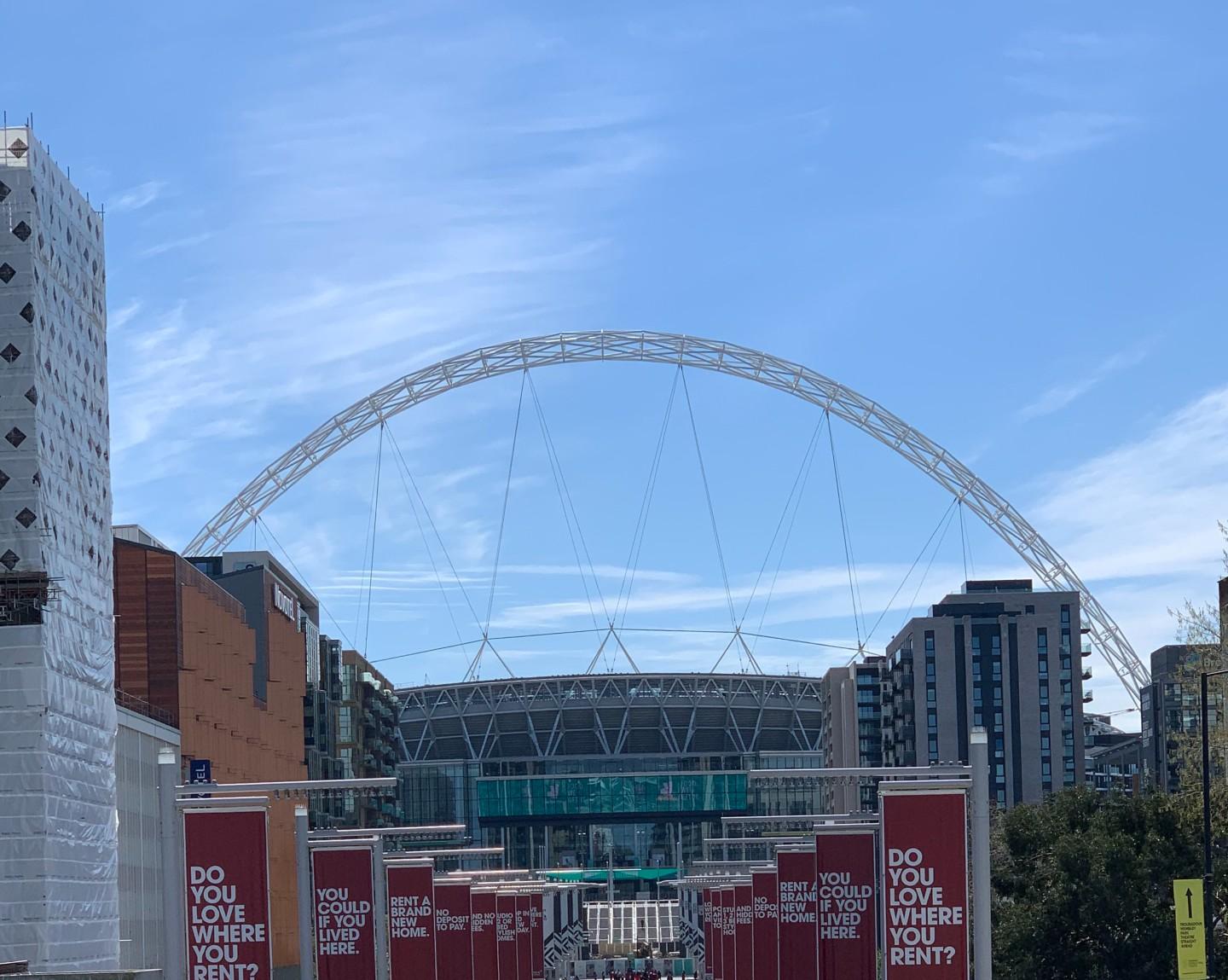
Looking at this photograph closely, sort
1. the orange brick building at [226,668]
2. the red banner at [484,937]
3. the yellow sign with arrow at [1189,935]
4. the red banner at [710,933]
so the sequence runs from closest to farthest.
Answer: the yellow sign with arrow at [1189,935]
the red banner at [484,937]
the red banner at [710,933]
the orange brick building at [226,668]

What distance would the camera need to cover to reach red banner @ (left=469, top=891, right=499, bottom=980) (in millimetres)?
77000

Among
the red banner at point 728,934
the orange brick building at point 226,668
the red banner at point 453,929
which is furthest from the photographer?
the orange brick building at point 226,668

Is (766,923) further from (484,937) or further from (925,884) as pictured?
(925,884)

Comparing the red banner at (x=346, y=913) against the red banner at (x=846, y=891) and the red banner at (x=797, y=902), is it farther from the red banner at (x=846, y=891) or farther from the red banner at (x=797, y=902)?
the red banner at (x=846, y=891)

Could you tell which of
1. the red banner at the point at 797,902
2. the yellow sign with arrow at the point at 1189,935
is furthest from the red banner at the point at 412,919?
the yellow sign with arrow at the point at 1189,935

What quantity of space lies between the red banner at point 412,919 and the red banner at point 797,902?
1111 cm

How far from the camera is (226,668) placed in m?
110

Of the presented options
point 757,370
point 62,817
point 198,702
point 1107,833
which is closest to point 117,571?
point 198,702

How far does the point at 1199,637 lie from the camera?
6303cm

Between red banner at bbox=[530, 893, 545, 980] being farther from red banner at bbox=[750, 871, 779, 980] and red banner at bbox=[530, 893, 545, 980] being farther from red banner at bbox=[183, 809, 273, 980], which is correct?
red banner at bbox=[183, 809, 273, 980]

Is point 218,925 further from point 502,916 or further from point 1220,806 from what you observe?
point 502,916

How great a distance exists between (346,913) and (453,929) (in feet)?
72.1

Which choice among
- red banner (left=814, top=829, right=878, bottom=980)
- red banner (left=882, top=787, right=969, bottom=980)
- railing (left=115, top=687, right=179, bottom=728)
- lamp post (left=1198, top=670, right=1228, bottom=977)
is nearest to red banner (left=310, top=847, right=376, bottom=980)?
red banner (left=814, top=829, right=878, bottom=980)

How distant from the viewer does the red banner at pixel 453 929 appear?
220ft
